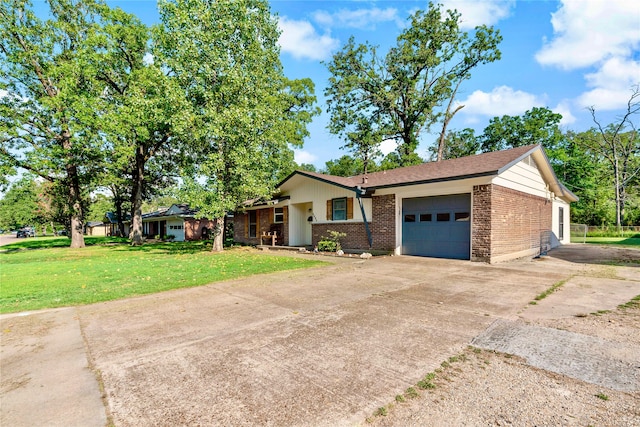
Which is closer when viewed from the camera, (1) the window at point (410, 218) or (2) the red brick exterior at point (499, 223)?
(2) the red brick exterior at point (499, 223)

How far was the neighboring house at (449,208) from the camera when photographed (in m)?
10.2

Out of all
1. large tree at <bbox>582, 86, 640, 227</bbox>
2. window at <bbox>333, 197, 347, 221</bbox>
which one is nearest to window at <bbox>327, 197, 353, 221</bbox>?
window at <bbox>333, 197, 347, 221</bbox>

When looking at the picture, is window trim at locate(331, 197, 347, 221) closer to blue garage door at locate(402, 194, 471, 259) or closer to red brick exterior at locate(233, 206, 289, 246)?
blue garage door at locate(402, 194, 471, 259)

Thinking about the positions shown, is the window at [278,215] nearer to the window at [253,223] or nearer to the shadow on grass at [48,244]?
the window at [253,223]

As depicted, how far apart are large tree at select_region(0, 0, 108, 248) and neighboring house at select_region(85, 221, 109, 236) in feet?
142

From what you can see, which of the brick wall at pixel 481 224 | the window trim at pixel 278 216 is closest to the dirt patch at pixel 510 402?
the brick wall at pixel 481 224

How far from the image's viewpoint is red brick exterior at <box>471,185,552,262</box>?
994 cm

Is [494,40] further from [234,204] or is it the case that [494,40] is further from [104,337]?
[104,337]

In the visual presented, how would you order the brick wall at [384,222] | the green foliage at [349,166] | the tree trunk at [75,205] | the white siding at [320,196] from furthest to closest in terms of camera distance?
the green foliage at [349,166] < the tree trunk at [75,205] < the white siding at [320,196] < the brick wall at [384,222]

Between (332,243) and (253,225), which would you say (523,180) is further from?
(253,225)

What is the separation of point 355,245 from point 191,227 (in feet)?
74.4

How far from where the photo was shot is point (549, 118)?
3067 cm

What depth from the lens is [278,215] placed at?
18453 millimetres

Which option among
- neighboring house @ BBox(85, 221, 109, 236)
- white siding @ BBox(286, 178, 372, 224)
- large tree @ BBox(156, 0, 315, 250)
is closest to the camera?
white siding @ BBox(286, 178, 372, 224)
